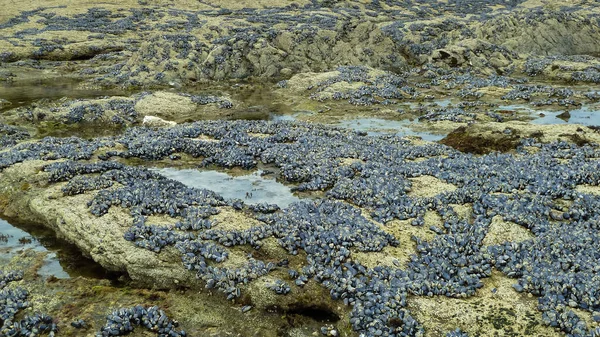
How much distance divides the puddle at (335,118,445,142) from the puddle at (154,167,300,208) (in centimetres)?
981

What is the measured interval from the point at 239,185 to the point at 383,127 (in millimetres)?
12315

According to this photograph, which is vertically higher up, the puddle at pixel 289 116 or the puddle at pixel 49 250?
the puddle at pixel 49 250

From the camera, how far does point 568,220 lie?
11812 millimetres

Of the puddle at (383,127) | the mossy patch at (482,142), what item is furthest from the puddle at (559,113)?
the puddle at (383,127)

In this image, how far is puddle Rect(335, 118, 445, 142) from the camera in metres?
23.1

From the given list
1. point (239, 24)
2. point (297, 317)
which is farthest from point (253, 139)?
point (239, 24)

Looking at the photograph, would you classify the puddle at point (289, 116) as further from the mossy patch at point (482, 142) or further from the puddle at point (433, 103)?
the mossy patch at point (482, 142)

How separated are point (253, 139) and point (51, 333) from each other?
41.3ft

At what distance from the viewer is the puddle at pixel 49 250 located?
432 inches

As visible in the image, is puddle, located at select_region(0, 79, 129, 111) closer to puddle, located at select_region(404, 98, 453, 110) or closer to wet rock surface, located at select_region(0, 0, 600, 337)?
wet rock surface, located at select_region(0, 0, 600, 337)

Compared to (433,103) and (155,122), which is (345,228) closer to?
(155,122)

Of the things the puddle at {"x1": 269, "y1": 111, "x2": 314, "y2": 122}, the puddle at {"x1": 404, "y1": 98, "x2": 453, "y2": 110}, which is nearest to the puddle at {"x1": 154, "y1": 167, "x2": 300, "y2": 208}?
the puddle at {"x1": 269, "y1": 111, "x2": 314, "y2": 122}

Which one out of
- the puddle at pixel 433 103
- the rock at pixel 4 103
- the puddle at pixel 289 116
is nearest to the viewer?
the puddle at pixel 289 116

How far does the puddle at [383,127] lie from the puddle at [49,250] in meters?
16.3
